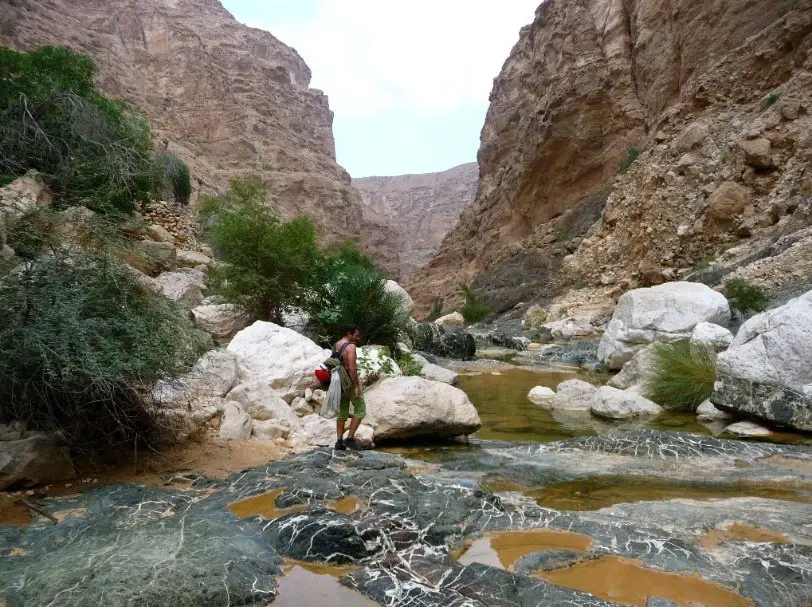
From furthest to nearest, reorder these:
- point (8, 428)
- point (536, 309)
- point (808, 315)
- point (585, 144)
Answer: point (585, 144) < point (536, 309) < point (808, 315) < point (8, 428)

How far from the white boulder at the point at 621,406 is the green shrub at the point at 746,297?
18.4ft

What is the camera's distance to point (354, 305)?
10.1 m

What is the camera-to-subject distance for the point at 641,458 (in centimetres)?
538

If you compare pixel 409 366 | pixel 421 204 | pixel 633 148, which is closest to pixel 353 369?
pixel 409 366

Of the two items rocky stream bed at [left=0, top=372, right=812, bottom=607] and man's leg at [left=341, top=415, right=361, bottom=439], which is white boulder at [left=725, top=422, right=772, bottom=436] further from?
man's leg at [left=341, top=415, right=361, bottom=439]

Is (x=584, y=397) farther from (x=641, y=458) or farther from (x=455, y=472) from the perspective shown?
(x=455, y=472)

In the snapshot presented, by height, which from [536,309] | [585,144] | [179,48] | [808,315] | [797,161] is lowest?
[536,309]

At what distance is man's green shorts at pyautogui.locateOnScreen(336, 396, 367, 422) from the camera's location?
18.2ft

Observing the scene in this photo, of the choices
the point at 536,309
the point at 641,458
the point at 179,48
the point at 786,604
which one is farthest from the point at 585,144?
the point at 179,48

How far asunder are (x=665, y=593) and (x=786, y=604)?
505 millimetres

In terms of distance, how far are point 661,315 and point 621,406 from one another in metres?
4.28

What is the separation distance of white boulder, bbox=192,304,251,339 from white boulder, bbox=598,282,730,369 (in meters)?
7.67

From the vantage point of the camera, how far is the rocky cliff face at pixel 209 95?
2185 inches

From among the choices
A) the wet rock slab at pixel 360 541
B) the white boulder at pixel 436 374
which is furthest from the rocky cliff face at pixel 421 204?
the wet rock slab at pixel 360 541
